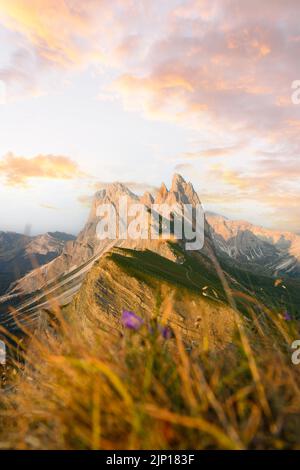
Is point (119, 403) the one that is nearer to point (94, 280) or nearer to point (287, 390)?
point (287, 390)

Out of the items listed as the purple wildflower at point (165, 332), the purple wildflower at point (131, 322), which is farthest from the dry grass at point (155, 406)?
the purple wildflower at point (165, 332)

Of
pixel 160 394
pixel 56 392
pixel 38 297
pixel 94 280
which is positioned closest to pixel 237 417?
pixel 160 394

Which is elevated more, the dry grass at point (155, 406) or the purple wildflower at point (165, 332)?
the purple wildflower at point (165, 332)

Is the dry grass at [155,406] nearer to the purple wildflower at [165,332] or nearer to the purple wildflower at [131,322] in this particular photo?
the purple wildflower at [131,322]

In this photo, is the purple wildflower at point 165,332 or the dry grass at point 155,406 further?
the purple wildflower at point 165,332

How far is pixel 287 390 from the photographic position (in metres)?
3.12

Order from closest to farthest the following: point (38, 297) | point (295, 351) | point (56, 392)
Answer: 1. point (56, 392)
2. point (295, 351)
3. point (38, 297)

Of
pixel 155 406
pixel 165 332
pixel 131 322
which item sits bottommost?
pixel 155 406

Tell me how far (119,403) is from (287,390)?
1576 millimetres

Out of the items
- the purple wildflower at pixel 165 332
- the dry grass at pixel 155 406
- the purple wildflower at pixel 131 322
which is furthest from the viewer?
the purple wildflower at pixel 165 332

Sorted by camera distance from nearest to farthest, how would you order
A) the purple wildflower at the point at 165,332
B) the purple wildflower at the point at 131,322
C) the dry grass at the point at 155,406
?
1. the dry grass at the point at 155,406
2. the purple wildflower at the point at 131,322
3. the purple wildflower at the point at 165,332

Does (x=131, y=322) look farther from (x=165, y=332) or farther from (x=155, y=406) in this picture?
(x=155, y=406)

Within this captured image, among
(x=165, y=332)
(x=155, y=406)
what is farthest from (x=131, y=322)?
(x=155, y=406)

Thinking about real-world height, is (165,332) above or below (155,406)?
above
